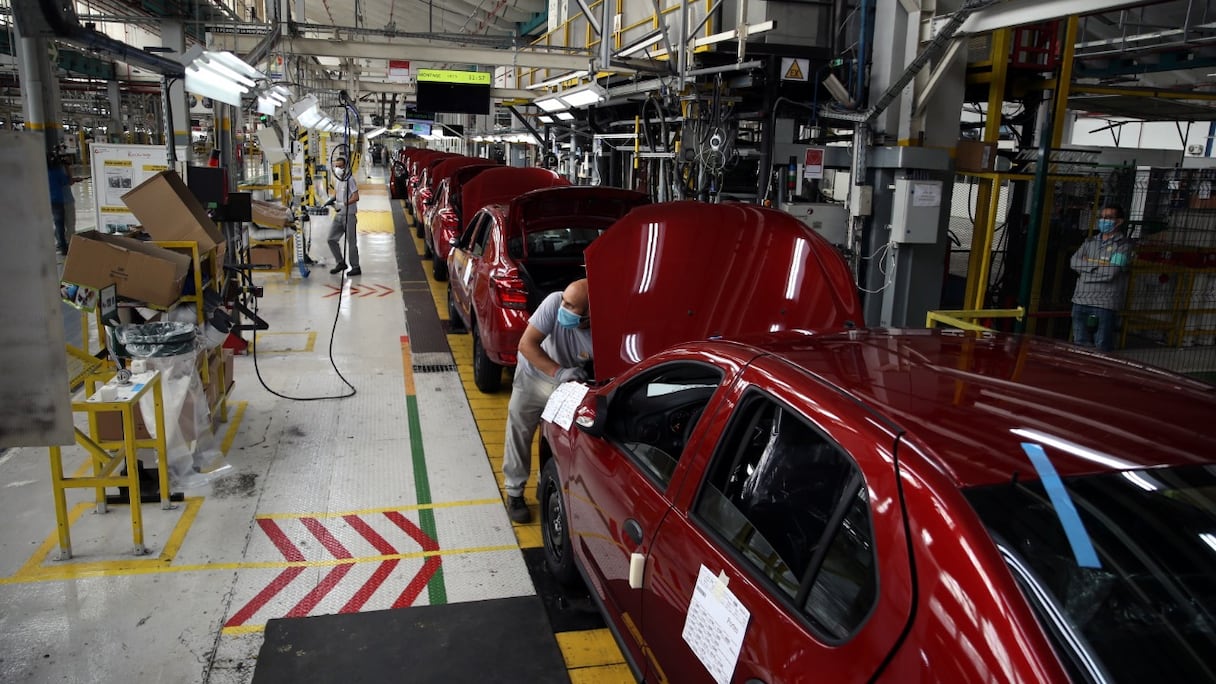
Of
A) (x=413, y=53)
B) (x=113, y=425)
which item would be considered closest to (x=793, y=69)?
(x=413, y=53)

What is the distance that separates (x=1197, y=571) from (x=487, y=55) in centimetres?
1081

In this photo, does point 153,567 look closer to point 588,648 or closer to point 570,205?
point 588,648

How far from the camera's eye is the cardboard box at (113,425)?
4770 mm

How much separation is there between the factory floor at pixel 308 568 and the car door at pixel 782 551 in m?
1.24

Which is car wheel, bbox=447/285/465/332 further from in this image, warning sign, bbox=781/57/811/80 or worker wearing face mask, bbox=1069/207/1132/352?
worker wearing face mask, bbox=1069/207/1132/352

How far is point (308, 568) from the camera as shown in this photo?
4125 millimetres

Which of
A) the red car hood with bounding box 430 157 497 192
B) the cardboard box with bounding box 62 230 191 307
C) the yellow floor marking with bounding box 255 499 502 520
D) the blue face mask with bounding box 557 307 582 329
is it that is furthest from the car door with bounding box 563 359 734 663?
the red car hood with bounding box 430 157 497 192

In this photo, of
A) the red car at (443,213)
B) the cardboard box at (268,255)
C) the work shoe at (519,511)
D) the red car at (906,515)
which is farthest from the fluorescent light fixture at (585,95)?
the red car at (906,515)

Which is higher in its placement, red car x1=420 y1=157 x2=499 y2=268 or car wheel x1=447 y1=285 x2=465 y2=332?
red car x1=420 y1=157 x2=499 y2=268

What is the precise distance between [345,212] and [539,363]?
28.1 ft

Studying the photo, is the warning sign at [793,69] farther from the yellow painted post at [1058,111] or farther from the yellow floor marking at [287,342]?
the yellow floor marking at [287,342]

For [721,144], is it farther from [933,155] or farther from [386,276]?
[386,276]

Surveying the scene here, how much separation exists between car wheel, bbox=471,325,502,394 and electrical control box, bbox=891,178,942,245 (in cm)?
362

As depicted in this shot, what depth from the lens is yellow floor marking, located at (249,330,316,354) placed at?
835cm
